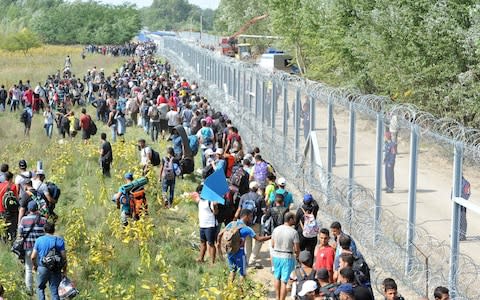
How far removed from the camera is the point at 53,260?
1058 centimetres

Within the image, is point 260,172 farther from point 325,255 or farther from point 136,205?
point 325,255

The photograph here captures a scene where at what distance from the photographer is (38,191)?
45.3 feet

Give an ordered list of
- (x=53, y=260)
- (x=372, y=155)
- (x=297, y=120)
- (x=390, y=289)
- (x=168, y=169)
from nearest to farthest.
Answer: (x=390, y=289) < (x=53, y=260) < (x=372, y=155) < (x=168, y=169) < (x=297, y=120)

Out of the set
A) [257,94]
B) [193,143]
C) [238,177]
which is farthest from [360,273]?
[257,94]

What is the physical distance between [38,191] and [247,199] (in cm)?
357

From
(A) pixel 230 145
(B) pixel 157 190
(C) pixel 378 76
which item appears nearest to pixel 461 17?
(C) pixel 378 76

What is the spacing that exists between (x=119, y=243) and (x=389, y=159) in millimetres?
4633

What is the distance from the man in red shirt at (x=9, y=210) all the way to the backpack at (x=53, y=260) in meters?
3.11

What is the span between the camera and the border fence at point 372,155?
10.2 m

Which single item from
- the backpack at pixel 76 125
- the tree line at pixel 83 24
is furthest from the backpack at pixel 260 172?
the tree line at pixel 83 24

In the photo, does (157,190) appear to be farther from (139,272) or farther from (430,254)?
(430,254)

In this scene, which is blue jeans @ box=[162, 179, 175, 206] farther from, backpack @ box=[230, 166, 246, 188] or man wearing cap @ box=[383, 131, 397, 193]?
man wearing cap @ box=[383, 131, 397, 193]

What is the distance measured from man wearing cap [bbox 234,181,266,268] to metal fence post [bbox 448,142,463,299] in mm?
3063

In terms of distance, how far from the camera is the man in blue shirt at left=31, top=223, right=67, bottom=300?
34.9ft
